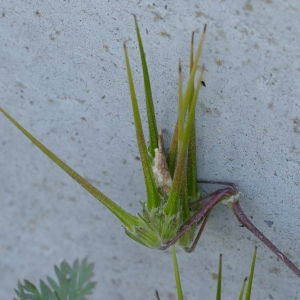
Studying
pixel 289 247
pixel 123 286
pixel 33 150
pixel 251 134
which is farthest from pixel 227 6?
pixel 123 286

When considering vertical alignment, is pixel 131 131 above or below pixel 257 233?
above

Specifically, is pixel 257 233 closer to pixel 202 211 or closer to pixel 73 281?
pixel 202 211

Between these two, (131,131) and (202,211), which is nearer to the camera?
(202,211)

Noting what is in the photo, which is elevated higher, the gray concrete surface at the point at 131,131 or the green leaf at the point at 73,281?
the gray concrete surface at the point at 131,131

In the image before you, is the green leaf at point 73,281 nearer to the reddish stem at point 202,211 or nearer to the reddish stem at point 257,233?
the reddish stem at point 202,211

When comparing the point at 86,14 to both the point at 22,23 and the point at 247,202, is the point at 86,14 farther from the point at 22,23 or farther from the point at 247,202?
the point at 247,202

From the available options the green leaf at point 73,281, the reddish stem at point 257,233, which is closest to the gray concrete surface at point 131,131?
the reddish stem at point 257,233

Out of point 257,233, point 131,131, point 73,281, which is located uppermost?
point 131,131

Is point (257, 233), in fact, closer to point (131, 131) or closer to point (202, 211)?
point (202, 211)

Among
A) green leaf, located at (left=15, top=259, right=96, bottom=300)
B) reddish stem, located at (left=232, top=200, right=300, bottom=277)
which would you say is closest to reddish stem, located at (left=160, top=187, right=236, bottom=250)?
reddish stem, located at (left=232, top=200, right=300, bottom=277)

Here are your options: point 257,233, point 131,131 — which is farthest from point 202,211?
point 131,131
